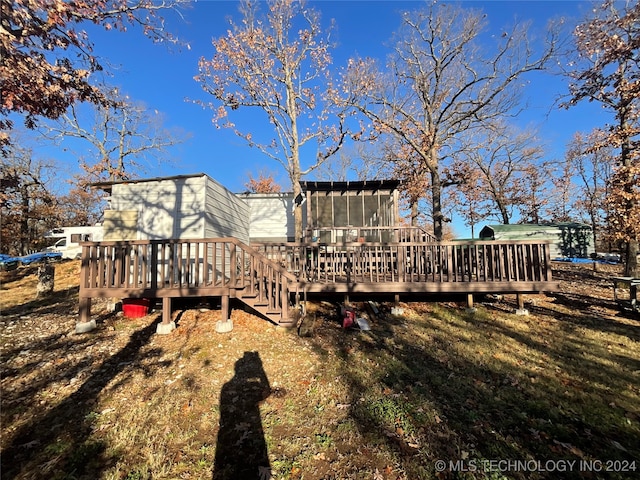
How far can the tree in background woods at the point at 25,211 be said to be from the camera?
2119cm

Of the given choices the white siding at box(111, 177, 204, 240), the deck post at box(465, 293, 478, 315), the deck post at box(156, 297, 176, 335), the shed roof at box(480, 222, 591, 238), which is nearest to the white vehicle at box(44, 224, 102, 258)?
the white siding at box(111, 177, 204, 240)

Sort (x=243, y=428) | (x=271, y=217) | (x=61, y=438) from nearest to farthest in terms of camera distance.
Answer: (x=61, y=438) → (x=243, y=428) → (x=271, y=217)

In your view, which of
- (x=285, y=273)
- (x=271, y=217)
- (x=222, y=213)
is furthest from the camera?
(x=271, y=217)

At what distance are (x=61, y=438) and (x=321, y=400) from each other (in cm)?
292

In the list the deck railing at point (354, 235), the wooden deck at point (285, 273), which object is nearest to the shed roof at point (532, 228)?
the deck railing at point (354, 235)

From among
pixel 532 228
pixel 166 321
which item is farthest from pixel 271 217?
pixel 532 228

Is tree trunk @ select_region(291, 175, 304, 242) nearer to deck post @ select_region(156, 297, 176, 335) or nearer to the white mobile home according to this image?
the white mobile home

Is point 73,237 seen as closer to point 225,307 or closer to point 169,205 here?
point 169,205

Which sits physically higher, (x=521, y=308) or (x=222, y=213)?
(x=222, y=213)

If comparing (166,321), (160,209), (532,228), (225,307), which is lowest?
(166,321)

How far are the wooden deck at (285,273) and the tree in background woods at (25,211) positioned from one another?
68.6 feet

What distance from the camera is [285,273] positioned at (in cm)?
620

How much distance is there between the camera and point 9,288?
39.2ft

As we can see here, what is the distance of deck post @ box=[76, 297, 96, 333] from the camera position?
6.01 metres
